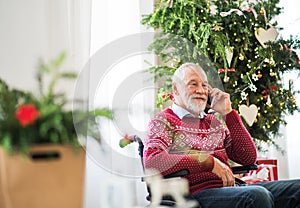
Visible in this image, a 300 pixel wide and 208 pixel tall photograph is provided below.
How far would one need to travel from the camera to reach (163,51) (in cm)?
210

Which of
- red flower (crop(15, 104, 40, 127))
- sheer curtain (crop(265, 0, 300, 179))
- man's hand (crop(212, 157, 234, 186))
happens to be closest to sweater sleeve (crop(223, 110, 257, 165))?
man's hand (crop(212, 157, 234, 186))

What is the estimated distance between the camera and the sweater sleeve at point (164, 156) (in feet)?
5.73

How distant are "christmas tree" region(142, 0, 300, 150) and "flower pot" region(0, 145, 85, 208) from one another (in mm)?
1532

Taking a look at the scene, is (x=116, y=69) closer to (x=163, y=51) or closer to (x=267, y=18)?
(x=163, y=51)

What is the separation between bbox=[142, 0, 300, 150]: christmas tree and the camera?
2443 mm

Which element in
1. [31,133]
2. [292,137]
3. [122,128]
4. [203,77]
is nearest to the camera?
[31,133]

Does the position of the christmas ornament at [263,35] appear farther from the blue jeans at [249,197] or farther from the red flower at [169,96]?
the blue jeans at [249,197]

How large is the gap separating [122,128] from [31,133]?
0.79m

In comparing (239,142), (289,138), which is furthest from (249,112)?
(289,138)

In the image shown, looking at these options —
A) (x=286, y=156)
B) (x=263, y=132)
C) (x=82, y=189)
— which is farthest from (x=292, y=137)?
(x=82, y=189)

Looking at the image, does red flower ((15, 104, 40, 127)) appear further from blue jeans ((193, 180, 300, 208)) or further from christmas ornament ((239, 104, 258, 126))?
christmas ornament ((239, 104, 258, 126))

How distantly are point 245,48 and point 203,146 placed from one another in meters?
0.79

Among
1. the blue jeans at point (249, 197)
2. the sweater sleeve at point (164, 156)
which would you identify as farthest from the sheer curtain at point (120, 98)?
the blue jeans at point (249, 197)

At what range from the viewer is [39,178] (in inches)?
33.4
